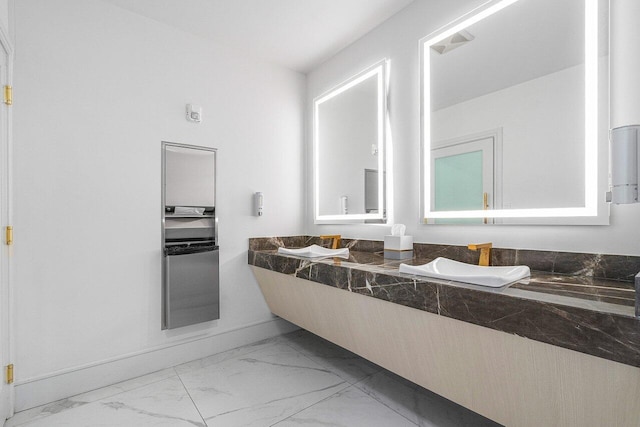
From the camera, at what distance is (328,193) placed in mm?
2939

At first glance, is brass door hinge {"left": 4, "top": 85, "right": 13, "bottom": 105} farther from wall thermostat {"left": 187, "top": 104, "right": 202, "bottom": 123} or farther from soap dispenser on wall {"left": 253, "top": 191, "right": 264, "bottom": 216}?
soap dispenser on wall {"left": 253, "top": 191, "right": 264, "bottom": 216}

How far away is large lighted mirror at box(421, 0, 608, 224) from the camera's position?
146 centimetres

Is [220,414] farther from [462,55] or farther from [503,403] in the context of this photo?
[462,55]

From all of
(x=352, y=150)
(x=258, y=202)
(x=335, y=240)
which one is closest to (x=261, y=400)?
(x=335, y=240)

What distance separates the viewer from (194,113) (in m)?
2.48

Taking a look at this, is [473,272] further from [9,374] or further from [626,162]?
[9,374]

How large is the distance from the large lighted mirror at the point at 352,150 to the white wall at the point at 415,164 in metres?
0.10

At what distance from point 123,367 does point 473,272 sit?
7.56 ft

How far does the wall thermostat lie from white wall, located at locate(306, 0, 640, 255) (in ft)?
3.96

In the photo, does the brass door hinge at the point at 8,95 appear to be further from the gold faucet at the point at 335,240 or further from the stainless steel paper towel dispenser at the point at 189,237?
the gold faucet at the point at 335,240

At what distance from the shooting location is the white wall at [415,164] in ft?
4.57

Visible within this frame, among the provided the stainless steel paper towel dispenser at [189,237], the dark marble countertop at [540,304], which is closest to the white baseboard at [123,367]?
the stainless steel paper towel dispenser at [189,237]

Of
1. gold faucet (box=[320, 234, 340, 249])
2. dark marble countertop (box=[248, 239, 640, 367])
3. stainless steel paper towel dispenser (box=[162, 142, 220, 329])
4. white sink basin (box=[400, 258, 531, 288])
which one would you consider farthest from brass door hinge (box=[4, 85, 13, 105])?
white sink basin (box=[400, 258, 531, 288])

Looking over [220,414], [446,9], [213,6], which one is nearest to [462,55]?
[446,9]
